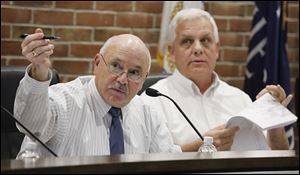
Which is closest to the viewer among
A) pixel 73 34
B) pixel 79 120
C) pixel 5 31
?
pixel 79 120

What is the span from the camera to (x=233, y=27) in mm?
3438

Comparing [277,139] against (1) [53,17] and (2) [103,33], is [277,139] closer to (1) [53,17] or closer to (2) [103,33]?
(2) [103,33]

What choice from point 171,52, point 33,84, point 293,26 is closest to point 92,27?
point 171,52

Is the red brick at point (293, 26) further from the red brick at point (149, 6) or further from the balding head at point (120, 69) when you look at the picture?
the balding head at point (120, 69)

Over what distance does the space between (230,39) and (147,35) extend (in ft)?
1.57

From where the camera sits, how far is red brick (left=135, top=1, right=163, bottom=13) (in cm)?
328

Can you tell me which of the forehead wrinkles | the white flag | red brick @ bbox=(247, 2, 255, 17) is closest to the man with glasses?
the forehead wrinkles

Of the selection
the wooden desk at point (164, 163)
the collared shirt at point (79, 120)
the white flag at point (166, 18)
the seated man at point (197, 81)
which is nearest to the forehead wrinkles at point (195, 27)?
the seated man at point (197, 81)

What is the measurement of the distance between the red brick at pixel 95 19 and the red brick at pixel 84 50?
4.5 inches

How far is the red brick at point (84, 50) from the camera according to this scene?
10.4 ft

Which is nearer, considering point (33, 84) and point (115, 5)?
point (33, 84)

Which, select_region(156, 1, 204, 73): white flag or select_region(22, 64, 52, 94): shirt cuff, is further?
select_region(156, 1, 204, 73): white flag

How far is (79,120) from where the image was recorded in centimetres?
195

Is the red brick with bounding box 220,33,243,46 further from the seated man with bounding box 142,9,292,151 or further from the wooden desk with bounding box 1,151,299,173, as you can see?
the wooden desk with bounding box 1,151,299,173
